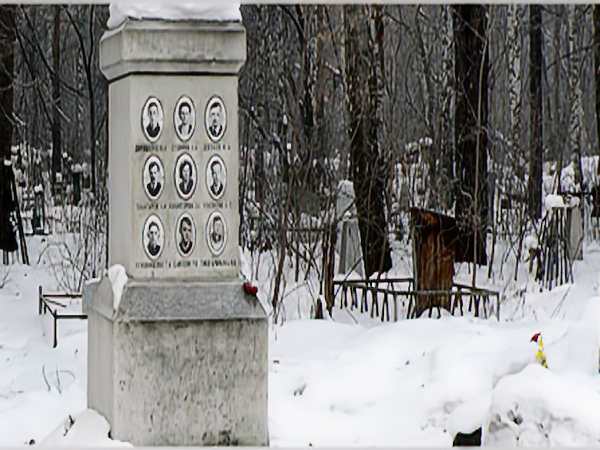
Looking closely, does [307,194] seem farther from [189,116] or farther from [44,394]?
[189,116]

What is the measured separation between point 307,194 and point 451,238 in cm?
201

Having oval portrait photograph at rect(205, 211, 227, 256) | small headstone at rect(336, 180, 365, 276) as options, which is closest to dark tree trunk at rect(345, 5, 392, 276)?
small headstone at rect(336, 180, 365, 276)

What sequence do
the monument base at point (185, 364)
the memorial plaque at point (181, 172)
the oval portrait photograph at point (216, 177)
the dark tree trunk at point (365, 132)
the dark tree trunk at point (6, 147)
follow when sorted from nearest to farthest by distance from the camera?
the monument base at point (185, 364), the memorial plaque at point (181, 172), the oval portrait photograph at point (216, 177), the dark tree trunk at point (365, 132), the dark tree trunk at point (6, 147)

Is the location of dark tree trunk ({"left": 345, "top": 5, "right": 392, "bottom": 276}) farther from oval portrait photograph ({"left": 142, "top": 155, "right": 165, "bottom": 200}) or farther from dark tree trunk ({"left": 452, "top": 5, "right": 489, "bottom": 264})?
oval portrait photograph ({"left": 142, "top": 155, "right": 165, "bottom": 200})

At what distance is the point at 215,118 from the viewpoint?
623 cm

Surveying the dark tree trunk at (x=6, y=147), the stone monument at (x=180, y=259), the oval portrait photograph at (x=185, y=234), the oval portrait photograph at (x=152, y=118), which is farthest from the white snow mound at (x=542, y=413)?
the dark tree trunk at (x=6, y=147)

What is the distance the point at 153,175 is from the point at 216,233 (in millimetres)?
470

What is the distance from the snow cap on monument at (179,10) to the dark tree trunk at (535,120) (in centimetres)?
915

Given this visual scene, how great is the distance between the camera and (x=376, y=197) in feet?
43.7

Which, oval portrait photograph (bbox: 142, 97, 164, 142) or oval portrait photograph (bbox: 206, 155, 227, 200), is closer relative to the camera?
Result: oval portrait photograph (bbox: 142, 97, 164, 142)

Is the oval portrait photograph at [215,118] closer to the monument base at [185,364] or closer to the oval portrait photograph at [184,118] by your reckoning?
the oval portrait photograph at [184,118]

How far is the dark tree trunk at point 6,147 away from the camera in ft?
53.1

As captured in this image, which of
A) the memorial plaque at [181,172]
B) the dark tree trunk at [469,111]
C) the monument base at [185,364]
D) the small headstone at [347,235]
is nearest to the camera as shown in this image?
the monument base at [185,364]

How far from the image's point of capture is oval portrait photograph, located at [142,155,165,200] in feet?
20.1
